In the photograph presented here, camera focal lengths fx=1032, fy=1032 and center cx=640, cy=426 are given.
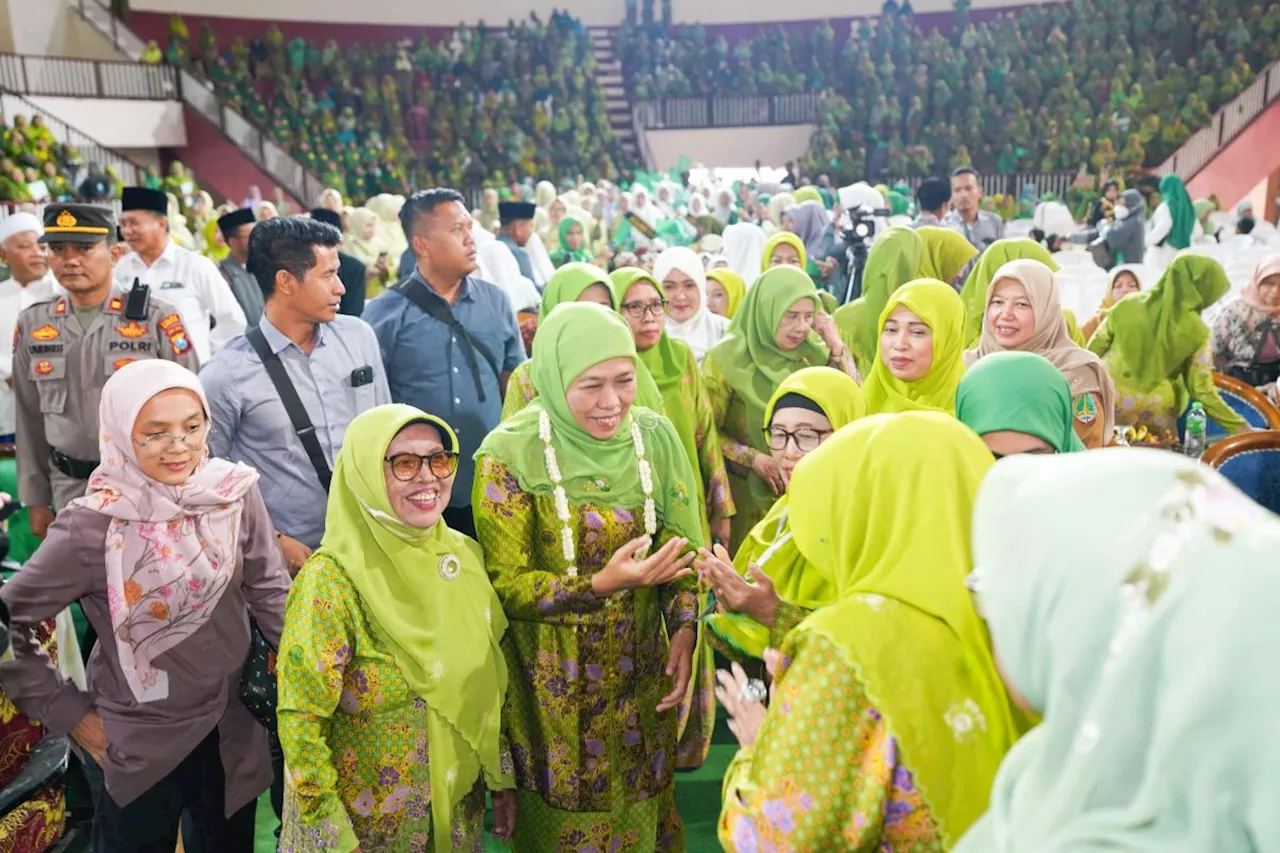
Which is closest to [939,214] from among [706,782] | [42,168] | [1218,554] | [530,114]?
[706,782]

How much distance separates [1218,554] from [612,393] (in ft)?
4.68

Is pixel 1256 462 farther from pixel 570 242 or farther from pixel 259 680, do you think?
pixel 570 242

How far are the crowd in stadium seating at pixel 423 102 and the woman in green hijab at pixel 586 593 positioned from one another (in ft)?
52.8

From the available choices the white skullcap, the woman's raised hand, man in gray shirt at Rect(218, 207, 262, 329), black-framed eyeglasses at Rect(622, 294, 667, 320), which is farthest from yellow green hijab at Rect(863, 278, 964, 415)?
the white skullcap

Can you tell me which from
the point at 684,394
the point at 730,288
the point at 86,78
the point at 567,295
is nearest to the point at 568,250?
the point at 730,288

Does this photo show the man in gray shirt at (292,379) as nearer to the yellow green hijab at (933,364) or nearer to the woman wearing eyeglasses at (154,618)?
the woman wearing eyeglasses at (154,618)

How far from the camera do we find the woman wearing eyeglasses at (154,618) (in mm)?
1929

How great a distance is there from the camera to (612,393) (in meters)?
2.18

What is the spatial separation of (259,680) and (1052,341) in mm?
2490

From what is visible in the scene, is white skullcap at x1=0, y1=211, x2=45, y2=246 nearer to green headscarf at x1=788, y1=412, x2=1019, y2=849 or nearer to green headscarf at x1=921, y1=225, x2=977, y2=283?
green headscarf at x1=921, y1=225, x2=977, y2=283

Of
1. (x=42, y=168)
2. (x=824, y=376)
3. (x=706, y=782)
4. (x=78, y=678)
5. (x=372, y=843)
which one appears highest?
(x=42, y=168)

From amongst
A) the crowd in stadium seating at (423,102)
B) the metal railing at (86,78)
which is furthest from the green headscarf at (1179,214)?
the metal railing at (86,78)

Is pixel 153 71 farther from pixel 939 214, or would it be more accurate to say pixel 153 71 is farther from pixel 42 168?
pixel 939 214

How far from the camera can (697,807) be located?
3.06 meters
